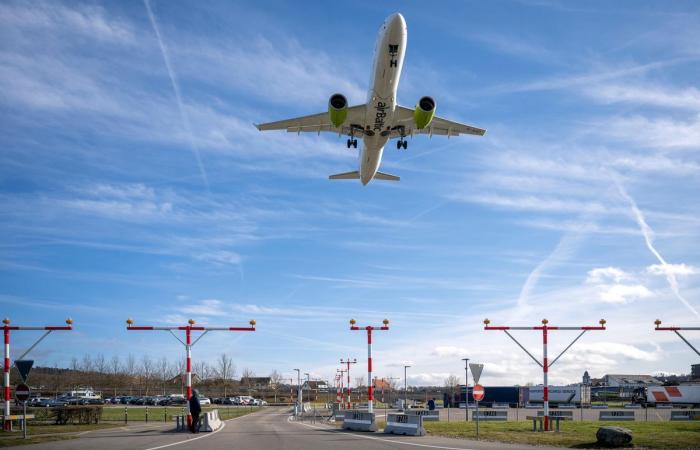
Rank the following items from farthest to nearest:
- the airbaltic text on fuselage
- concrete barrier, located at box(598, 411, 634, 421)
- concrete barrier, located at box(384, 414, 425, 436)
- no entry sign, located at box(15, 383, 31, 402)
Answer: concrete barrier, located at box(598, 411, 634, 421) < the airbaltic text on fuselage < concrete barrier, located at box(384, 414, 425, 436) < no entry sign, located at box(15, 383, 31, 402)

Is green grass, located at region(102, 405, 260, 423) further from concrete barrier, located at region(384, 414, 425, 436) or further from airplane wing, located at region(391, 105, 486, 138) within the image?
airplane wing, located at region(391, 105, 486, 138)

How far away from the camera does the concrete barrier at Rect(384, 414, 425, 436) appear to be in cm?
2552

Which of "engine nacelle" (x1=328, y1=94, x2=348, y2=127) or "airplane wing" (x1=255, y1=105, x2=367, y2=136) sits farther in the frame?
"airplane wing" (x1=255, y1=105, x2=367, y2=136)

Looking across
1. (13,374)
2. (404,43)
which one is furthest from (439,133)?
(13,374)

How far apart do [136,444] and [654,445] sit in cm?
1710

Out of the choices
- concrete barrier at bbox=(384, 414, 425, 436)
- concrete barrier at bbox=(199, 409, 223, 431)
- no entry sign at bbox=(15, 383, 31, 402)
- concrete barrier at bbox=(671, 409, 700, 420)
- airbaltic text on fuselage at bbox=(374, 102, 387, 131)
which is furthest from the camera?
concrete barrier at bbox=(671, 409, 700, 420)

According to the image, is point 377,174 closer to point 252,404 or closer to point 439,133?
point 439,133

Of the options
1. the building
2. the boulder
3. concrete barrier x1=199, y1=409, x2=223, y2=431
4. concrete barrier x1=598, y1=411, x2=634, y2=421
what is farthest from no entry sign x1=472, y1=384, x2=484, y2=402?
the building

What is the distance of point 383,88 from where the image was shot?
1180 inches

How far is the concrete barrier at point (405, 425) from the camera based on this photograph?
25.5 metres

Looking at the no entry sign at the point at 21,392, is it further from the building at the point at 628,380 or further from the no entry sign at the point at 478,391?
the building at the point at 628,380

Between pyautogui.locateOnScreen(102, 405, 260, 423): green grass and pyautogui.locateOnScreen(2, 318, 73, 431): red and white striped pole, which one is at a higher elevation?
pyautogui.locateOnScreen(2, 318, 73, 431): red and white striped pole

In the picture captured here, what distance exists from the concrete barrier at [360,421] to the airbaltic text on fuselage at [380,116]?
14.6 meters

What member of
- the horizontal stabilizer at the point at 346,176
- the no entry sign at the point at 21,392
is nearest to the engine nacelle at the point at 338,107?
the horizontal stabilizer at the point at 346,176
